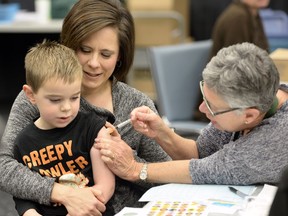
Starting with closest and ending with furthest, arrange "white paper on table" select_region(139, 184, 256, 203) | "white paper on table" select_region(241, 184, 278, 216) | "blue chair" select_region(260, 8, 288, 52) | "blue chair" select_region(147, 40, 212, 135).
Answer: "white paper on table" select_region(241, 184, 278, 216) < "white paper on table" select_region(139, 184, 256, 203) < "blue chair" select_region(147, 40, 212, 135) < "blue chair" select_region(260, 8, 288, 52)

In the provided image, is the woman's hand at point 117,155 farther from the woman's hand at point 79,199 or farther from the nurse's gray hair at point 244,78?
the nurse's gray hair at point 244,78

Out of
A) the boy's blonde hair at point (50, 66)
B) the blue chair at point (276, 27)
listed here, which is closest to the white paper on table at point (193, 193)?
the boy's blonde hair at point (50, 66)

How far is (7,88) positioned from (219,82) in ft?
15.6

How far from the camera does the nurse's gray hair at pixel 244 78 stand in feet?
5.97

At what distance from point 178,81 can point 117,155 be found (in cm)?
179

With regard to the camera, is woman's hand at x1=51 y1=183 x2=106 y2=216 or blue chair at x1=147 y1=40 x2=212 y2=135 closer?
woman's hand at x1=51 y1=183 x2=106 y2=216

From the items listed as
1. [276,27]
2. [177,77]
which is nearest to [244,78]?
[177,77]

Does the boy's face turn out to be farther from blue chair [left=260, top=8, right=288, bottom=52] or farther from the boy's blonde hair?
blue chair [left=260, top=8, right=288, bottom=52]

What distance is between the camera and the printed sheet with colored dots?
5.78 ft

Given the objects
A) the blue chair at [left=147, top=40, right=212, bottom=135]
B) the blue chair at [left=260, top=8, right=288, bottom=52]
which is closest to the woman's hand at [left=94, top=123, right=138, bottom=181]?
the blue chair at [left=147, top=40, right=212, bottom=135]

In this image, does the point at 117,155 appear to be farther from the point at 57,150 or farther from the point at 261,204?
the point at 261,204

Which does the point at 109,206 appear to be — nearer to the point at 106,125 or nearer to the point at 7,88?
the point at 106,125

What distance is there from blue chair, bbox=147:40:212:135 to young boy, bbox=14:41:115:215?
1622 millimetres

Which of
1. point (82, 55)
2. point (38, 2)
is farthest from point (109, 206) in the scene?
point (38, 2)
